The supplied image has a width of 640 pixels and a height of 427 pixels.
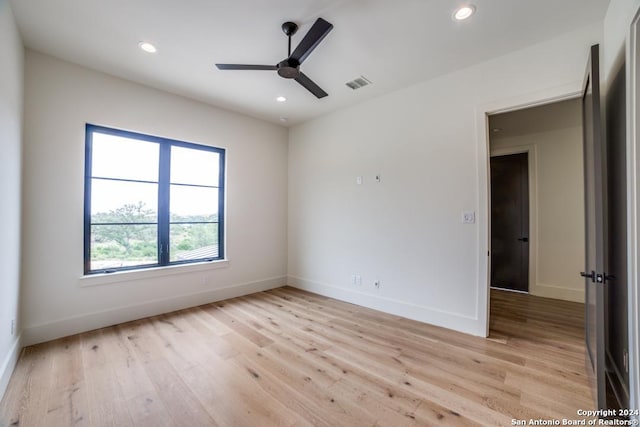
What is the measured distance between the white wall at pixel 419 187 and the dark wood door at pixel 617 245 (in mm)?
627

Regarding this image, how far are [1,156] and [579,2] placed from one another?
447 cm

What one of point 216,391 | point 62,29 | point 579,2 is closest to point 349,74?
point 579,2

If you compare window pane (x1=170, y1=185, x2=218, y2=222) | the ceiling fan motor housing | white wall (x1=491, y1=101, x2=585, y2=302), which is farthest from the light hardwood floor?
the ceiling fan motor housing

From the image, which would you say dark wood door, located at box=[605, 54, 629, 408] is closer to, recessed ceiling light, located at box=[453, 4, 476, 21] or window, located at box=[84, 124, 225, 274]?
recessed ceiling light, located at box=[453, 4, 476, 21]

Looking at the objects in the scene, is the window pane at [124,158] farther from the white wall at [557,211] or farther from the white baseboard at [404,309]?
the white wall at [557,211]

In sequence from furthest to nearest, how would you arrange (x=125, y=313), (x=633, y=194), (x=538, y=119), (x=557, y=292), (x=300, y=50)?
(x=557, y=292), (x=538, y=119), (x=125, y=313), (x=300, y=50), (x=633, y=194)

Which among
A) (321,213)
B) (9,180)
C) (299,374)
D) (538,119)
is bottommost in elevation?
(299,374)

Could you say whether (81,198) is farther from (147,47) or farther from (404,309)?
(404,309)

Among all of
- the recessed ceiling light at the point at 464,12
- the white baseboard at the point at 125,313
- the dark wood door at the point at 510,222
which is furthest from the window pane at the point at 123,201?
the dark wood door at the point at 510,222

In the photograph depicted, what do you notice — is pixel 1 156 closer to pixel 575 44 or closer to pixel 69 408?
pixel 69 408

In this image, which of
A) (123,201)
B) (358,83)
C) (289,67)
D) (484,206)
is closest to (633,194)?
(484,206)

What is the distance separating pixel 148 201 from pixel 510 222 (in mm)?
5830

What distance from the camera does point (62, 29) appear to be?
2.38m

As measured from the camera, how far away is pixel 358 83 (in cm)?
335
